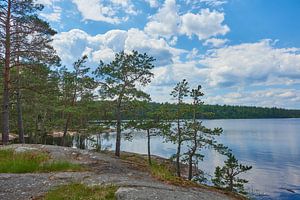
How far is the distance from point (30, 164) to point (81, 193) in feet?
18.2

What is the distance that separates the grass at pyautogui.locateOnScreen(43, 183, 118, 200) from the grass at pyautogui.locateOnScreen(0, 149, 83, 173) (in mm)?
3825

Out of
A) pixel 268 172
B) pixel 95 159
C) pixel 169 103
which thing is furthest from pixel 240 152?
pixel 95 159

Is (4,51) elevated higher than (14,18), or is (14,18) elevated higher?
(14,18)

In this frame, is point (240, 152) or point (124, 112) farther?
point (240, 152)

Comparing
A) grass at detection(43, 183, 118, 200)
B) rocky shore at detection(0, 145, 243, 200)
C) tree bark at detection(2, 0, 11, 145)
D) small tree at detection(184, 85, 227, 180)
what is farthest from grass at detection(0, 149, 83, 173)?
small tree at detection(184, 85, 227, 180)

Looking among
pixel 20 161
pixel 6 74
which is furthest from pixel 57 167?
pixel 6 74

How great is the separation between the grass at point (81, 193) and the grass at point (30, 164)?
3825mm

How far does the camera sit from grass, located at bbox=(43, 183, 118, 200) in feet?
26.0

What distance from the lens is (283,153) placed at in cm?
4944

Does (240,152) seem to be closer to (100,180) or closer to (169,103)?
(169,103)

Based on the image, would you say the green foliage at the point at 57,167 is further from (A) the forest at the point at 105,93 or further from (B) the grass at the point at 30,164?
(A) the forest at the point at 105,93

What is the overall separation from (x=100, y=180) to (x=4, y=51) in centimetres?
1344

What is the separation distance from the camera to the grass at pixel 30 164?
12289 millimetres

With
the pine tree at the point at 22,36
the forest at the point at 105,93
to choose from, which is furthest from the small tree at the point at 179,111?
the pine tree at the point at 22,36
